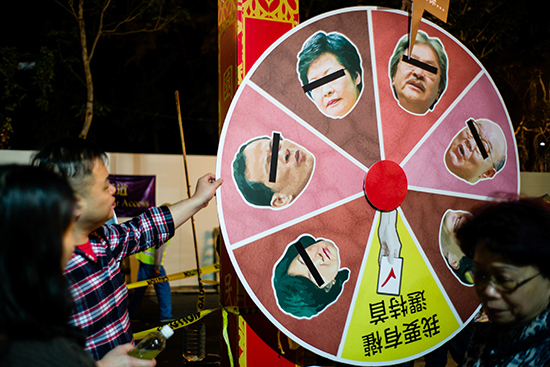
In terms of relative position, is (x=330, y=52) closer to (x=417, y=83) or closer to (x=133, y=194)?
(x=417, y=83)

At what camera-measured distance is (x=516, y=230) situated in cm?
135

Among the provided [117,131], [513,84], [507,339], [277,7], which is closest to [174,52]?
[117,131]

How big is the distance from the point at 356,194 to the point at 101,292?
1208 millimetres

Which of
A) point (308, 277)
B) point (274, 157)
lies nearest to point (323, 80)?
point (274, 157)

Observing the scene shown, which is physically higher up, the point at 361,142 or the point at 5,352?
the point at 361,142

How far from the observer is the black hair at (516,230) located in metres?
1.34

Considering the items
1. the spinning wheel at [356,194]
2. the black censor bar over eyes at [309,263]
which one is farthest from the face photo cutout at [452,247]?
the black censor bar over eyes at [309,263]

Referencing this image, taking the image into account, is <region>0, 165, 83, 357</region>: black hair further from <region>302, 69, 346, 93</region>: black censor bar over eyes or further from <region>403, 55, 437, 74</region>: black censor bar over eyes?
<region>403, 55, 437, 74</region>: black censor bar over eyes

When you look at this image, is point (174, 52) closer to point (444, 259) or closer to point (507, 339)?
point (444, 259)

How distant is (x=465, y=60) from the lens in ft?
8.36

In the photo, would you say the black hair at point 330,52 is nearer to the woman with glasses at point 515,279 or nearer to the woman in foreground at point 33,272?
the woman with glasses at point 515,279

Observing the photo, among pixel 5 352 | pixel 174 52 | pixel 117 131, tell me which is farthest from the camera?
pixel 117 131

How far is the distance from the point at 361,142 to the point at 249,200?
0.62 meters

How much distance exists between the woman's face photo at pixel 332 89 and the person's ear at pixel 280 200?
433 mm
